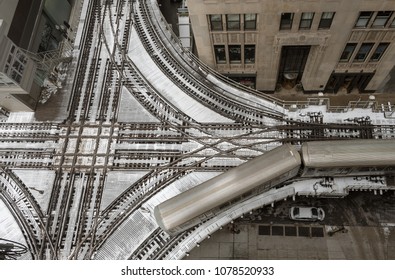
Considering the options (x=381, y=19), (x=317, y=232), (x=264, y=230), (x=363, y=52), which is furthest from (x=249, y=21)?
(x=317, y=232)

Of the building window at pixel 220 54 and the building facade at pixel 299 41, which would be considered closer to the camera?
the building facade at pixel 299 41

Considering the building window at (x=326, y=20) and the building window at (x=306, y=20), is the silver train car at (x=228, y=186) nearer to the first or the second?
the building window at (x=306, y=20)

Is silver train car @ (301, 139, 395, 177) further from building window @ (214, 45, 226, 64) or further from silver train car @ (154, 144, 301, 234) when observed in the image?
building window @ (214, 45, 226, 64)

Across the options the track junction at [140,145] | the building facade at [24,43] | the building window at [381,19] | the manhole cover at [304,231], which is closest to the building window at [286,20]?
the track junction at [140,145]

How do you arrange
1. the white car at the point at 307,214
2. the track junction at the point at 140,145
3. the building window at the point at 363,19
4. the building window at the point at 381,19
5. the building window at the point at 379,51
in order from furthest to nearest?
the white car at the point at 307,214 < the building window at the point at 379,51 < the track junction at the point at 140,145 < the building window at the point at 363,19 < the building window at the point at 381,19

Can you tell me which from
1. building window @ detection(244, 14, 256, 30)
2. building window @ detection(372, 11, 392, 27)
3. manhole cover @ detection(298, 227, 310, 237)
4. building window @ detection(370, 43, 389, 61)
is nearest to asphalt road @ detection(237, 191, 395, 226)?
manhole cover @ detection(298, 227, 310, 237)

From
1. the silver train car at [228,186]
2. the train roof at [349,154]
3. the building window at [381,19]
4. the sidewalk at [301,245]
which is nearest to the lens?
the silver train car at [228,186]
